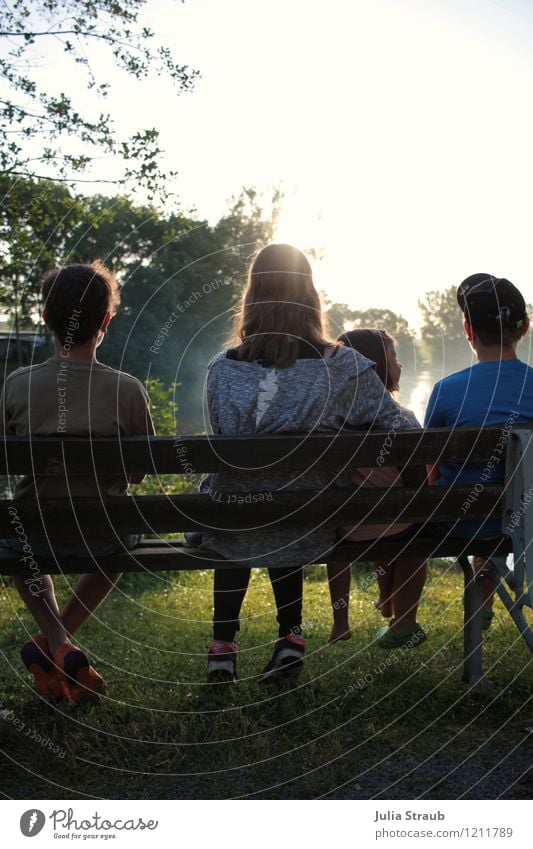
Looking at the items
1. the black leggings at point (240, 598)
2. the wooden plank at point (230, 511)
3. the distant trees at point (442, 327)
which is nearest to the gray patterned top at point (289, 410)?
the wooden plank at point (230, 511)

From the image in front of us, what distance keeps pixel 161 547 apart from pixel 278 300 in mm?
1127

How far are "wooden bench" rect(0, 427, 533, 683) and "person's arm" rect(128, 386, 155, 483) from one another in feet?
1.03

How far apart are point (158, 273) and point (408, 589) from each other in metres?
16.7

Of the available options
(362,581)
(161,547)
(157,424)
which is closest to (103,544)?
(161,547)

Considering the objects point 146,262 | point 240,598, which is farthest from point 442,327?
point 146,262

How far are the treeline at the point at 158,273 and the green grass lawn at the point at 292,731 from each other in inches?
64.0

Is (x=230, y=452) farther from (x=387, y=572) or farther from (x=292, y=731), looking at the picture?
(x=387, y=572)

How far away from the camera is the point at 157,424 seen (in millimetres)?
10867

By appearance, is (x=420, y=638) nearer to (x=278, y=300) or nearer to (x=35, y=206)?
(x=278, y=300)

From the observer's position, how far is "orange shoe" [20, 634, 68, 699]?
3898 mm

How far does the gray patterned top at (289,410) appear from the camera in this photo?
3.82 metres

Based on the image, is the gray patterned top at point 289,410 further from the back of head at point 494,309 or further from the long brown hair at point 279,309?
the back of head at point 494,309
